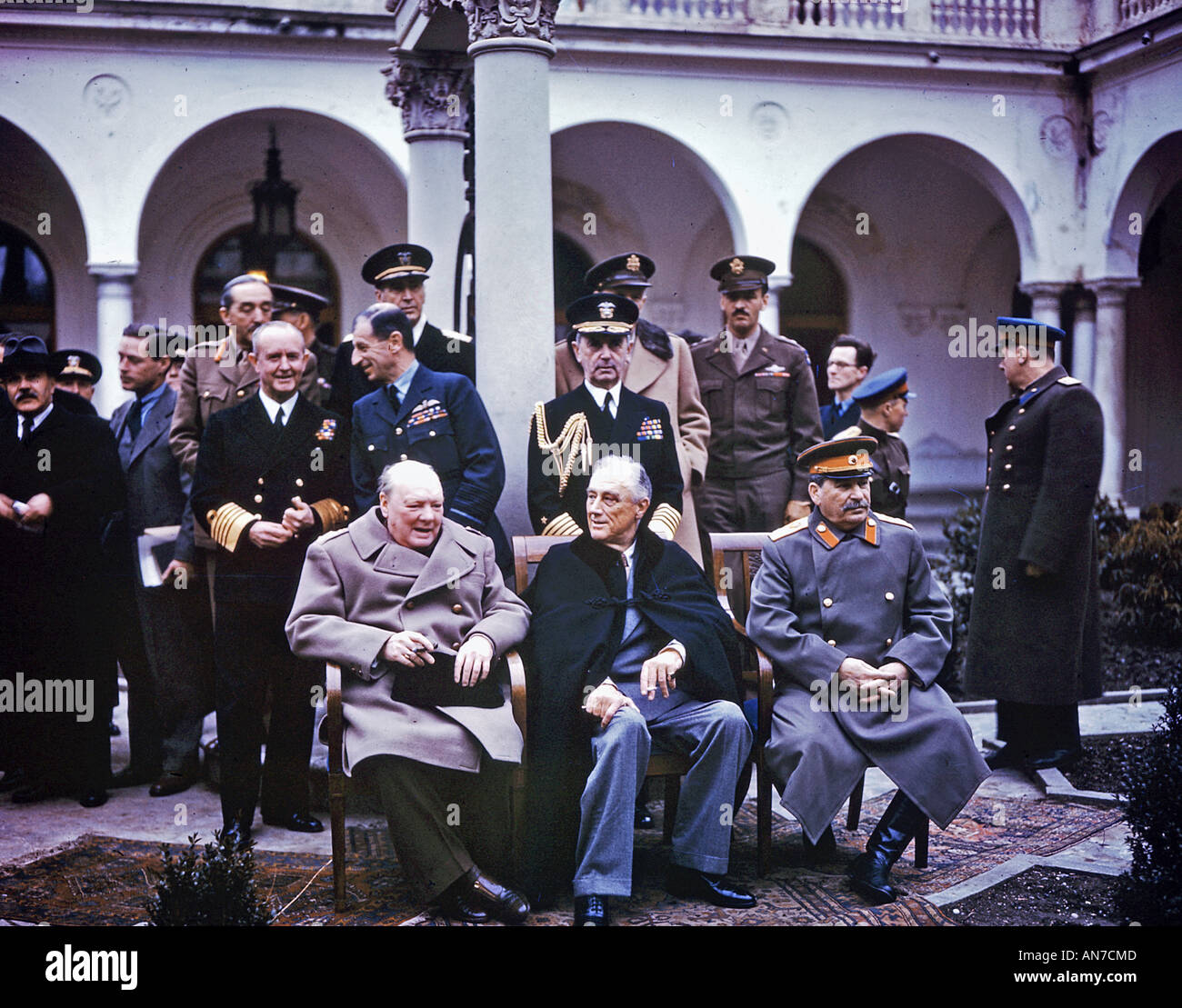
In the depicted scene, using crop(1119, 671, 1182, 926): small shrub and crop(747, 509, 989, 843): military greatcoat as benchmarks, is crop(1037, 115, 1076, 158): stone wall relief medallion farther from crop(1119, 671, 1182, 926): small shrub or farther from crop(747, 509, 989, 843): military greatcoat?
crop(1119, 671, 1182, 926): small shrub

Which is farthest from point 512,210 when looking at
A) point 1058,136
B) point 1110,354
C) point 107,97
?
point 1058,136

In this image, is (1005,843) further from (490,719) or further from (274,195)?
(274,195)

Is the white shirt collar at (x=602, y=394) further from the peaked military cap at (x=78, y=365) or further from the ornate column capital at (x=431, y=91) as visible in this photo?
the peaked military cap at (x=78, y=365)

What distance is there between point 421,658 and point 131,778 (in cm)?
237

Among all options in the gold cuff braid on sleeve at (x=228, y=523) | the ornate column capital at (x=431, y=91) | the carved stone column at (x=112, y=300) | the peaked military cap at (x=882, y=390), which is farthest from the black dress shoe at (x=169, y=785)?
the carved stone column at (x=112, y=300)

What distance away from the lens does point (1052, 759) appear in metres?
5.86

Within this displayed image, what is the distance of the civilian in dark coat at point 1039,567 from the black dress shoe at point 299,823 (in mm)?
2971


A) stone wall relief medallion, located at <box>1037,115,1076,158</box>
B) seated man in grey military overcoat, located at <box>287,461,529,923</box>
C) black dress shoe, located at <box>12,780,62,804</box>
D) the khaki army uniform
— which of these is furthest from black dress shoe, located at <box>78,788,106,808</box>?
stone wall relief medallion, located at <box>1037,115,1076,158</box>

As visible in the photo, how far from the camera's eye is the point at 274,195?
993 cm

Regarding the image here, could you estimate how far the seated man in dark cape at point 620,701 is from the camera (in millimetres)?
4195

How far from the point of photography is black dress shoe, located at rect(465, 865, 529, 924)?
414cm

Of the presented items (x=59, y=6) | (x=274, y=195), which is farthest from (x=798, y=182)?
(x=59, y=6)

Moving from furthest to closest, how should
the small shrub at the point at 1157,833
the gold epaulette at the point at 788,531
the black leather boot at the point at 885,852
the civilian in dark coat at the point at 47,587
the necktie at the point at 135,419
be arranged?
the necktie at the point at 135,419 < the civilian in dark coat at the point at 47,587 < the gold epaulette at the point at 788,531 < the black leather boot at the point at 885,852 < the small shrub at the point at 1157,833
